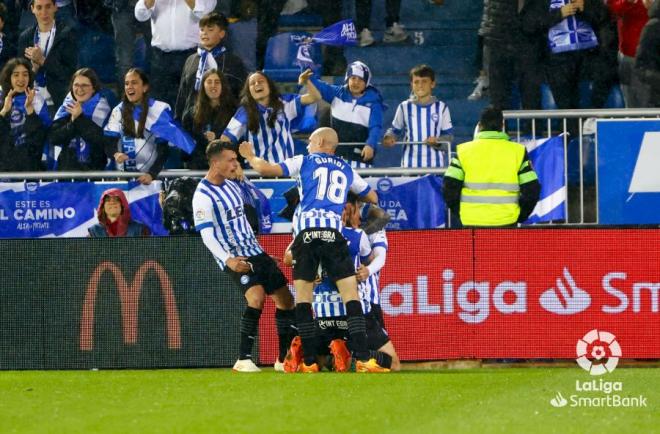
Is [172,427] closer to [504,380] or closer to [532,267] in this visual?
[504,380]

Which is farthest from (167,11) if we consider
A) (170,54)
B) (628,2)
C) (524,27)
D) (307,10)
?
(628,2)

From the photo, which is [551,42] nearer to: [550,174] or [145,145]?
[550,174]

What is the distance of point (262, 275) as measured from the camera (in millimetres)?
→ 13711

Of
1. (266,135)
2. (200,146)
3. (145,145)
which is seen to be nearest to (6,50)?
(145,145)

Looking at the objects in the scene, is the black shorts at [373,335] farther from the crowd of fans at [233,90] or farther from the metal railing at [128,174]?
the crowd of fans at [233,90]

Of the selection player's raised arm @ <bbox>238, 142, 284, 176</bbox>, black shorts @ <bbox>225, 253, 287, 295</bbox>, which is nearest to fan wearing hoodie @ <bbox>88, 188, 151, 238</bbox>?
black shorts @ <bbox>225, 253, 287, 295</bbox>

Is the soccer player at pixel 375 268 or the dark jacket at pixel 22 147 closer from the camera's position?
the soccer player at pixel 375 268

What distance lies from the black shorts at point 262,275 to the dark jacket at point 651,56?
4.77 m

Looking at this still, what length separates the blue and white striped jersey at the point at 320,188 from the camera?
13023mm

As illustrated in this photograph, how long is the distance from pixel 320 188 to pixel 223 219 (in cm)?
111

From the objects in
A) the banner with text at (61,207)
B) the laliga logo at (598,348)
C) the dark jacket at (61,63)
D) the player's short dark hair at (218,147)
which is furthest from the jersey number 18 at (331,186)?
the dark jacket at (61,63)

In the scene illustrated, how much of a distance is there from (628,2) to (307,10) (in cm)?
462

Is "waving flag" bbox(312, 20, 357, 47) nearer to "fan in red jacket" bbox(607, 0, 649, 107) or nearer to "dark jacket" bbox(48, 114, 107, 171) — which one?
"dark jacket" bbox(48, 114, 107, 171)

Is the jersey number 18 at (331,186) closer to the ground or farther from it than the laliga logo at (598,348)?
farther from it
